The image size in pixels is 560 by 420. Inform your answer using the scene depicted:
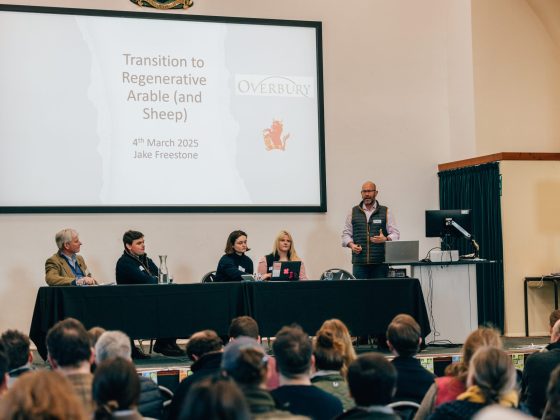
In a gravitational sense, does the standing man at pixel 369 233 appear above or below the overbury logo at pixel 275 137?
below

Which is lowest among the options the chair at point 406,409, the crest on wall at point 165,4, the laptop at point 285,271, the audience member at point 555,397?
the chair at point 406,409

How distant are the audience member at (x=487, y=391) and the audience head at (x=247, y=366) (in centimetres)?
58

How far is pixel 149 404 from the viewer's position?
328 cm

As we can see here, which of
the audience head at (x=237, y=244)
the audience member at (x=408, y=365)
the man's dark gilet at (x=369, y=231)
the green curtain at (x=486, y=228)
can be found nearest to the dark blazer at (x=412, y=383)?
the audience member at (x=408, y=365)

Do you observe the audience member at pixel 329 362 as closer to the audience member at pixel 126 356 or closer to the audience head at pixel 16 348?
the audience member at pixel 126 356

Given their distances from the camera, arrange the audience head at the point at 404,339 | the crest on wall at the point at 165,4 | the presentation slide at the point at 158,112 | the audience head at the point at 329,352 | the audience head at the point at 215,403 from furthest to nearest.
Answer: the crest on wall at the point at 165,4 < the presentation slide at the point at 158,112 < the audience head at the point at 404,339 < the audience head at the point at 329,352 < the audience head at the point at 215,403

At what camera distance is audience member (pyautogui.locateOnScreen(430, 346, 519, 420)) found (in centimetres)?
257

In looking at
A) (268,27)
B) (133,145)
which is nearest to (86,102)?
(133,145)

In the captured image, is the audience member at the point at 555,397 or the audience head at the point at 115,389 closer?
the audience member at the point at 555,397

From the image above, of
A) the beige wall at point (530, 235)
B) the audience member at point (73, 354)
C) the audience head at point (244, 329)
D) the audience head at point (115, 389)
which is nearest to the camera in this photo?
the audience head at point (115, 389)

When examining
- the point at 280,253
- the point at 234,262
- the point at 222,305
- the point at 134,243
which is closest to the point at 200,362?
the point at 222,305

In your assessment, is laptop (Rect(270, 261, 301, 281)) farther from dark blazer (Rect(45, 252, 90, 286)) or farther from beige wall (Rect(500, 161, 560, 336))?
beige wall (Rect(500, 161, 560, 336))

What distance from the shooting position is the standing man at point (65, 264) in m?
6.67

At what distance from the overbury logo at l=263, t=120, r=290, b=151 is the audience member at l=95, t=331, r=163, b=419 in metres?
5.90
